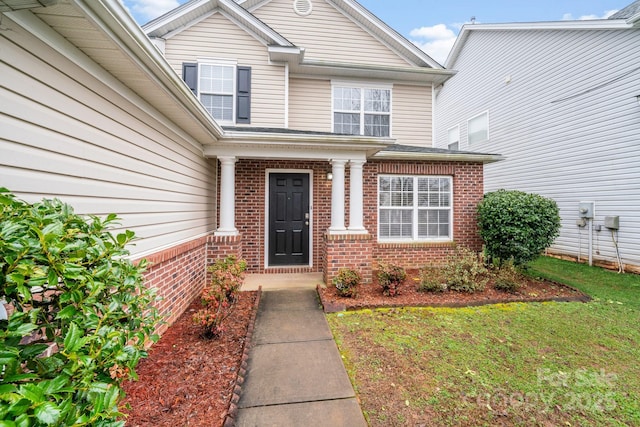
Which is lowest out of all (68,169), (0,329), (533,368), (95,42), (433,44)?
(533,368)

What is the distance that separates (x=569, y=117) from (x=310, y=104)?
25.7 ft

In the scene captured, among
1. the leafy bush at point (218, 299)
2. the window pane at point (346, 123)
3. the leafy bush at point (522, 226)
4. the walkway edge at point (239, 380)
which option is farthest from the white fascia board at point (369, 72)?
the walkway edge at point (239, 380)

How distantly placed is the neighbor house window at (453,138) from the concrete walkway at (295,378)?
12.0 meters

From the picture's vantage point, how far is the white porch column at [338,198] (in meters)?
5.49

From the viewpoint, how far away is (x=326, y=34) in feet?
26.9

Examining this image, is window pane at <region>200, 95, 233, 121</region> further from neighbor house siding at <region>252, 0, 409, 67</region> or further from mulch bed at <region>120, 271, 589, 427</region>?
mulch bed at <region>120, 271, 589, 427</region>

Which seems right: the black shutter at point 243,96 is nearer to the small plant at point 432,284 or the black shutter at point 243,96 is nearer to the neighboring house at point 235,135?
the neighboring house at point 235,135

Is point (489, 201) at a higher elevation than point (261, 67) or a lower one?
lower

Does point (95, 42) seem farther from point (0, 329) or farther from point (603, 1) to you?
point (603, 1)

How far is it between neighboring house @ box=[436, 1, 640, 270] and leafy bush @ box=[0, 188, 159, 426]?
1022 cm

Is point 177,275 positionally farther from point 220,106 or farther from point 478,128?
point 478,128

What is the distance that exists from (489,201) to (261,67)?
663 cm

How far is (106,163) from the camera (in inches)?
101

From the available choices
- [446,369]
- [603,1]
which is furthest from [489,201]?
[603,1]
